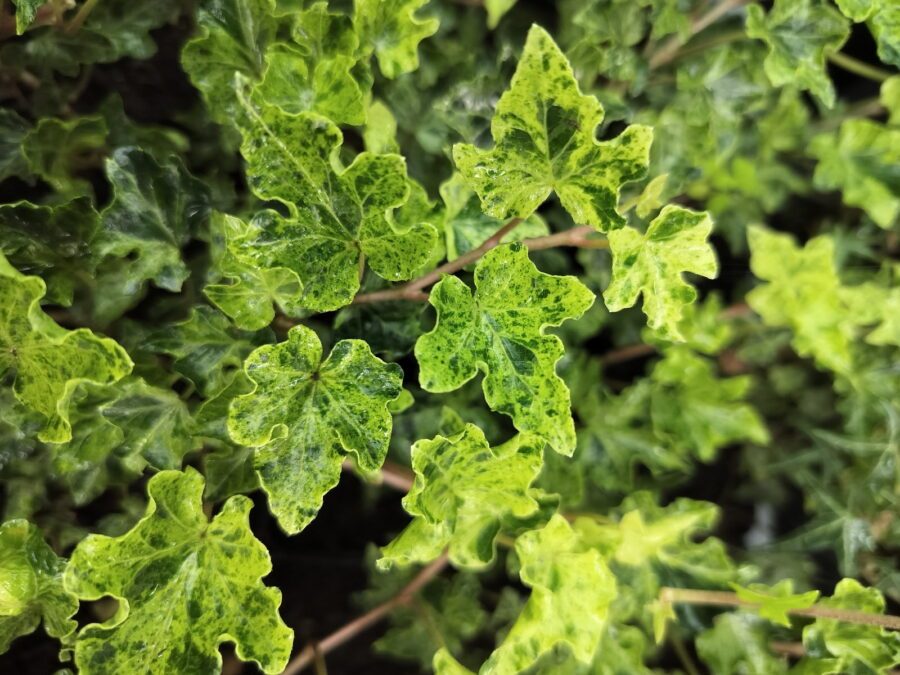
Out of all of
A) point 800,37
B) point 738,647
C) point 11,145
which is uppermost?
point 11,145

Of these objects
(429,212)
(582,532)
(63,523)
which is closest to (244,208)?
(429,212)

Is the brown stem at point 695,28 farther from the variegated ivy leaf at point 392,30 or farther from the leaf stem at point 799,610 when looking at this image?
the leaf stem at point 799,610

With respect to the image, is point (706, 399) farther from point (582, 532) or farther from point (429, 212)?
point (429, 212)

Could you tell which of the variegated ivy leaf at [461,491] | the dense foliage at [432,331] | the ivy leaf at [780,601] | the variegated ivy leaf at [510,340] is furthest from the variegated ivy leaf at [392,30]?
the ivy leaf at [780,601]

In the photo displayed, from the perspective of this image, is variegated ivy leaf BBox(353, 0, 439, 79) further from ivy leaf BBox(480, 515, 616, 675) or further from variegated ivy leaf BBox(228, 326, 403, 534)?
ivy leaf BBox(480, 515, 616, 675)

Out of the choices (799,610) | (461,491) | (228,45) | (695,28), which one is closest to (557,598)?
(461,491)

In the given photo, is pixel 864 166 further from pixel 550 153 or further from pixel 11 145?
pixel 11 145

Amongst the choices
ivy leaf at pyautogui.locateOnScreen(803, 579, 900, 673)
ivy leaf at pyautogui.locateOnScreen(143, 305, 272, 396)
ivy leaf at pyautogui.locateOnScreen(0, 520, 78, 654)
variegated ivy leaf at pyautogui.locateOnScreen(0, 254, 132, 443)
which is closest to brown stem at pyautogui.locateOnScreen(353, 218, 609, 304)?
ivy leaf at pyautogui.locateOnScreen(143, 305, 272, 396)
